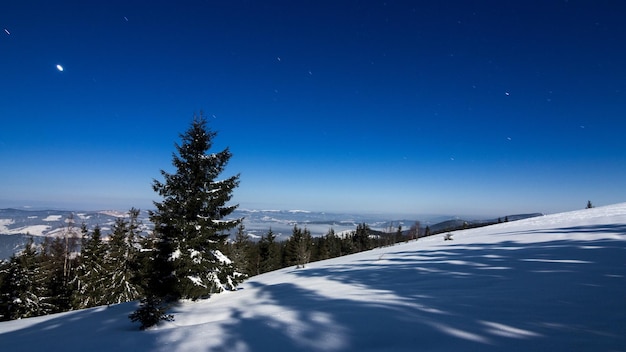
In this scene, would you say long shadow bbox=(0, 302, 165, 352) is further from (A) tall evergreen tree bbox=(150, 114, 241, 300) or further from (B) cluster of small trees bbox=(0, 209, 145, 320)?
(B) cluster of small trees bbox=(0, 209, 145, 320)

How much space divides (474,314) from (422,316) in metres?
0.96

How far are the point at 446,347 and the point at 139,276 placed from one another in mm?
12453

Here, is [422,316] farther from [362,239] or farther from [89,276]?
[362,239]

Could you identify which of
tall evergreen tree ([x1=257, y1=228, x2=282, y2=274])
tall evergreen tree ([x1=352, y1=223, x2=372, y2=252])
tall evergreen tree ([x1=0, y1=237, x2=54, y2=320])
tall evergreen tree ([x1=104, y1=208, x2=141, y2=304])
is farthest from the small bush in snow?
tall evergreen tree ([x1=352, y1=223, x2=372, y2=252])

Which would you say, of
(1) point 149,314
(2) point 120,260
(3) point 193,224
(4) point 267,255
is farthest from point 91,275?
(4) point 267,255

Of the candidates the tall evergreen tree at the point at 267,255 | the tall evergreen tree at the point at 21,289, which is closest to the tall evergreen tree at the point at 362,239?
the tall evergreen tree at the point at 267,255

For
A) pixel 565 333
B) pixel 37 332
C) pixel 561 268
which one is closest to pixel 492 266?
pixel 561 268

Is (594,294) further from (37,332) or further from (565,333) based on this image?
(37,332)

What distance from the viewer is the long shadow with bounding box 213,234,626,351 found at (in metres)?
4.33

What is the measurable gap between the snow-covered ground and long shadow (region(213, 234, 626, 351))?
2 centimetres

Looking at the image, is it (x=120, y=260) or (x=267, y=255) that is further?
(x=267, y=255)

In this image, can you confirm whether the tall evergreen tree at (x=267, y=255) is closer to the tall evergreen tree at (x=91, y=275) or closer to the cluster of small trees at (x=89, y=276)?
the cluster of small trees at (x=89, y=276)

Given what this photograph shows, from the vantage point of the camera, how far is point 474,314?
5.51 meters

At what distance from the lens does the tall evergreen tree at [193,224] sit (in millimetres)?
11992
